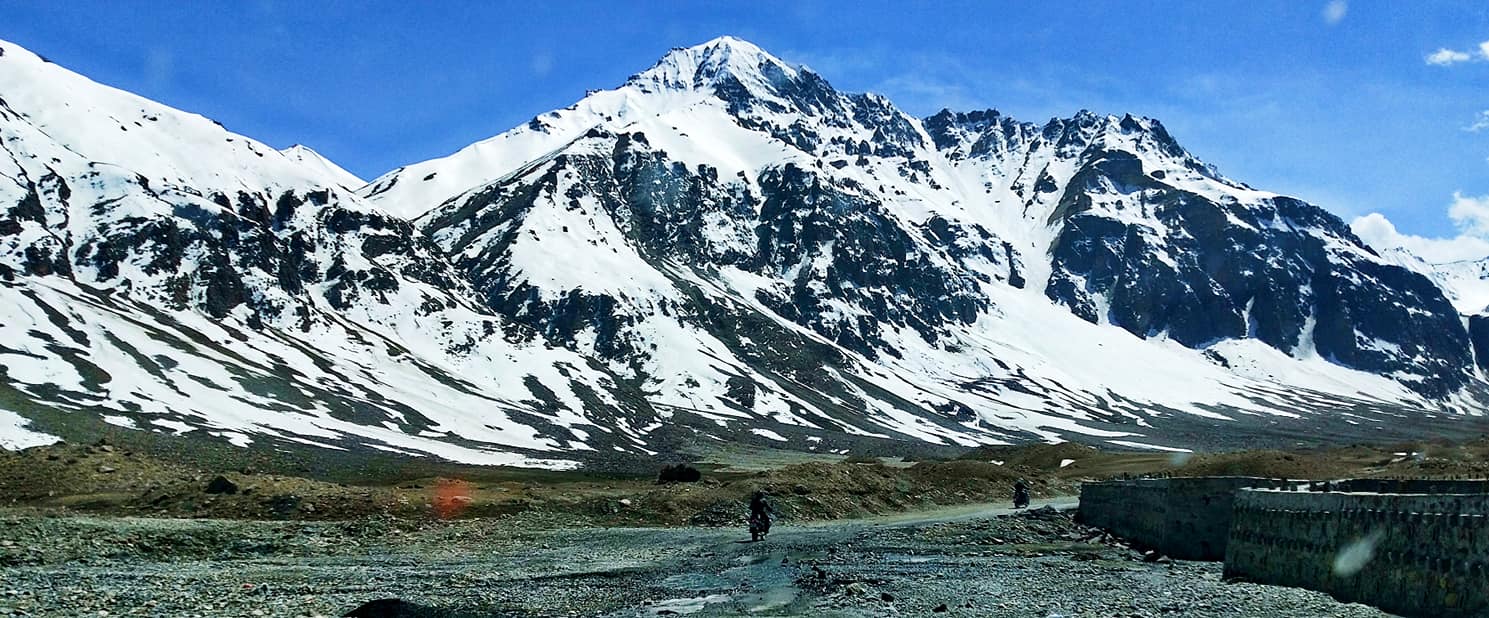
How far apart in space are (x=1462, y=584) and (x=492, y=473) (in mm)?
140531

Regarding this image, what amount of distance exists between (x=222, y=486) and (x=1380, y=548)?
183 feet

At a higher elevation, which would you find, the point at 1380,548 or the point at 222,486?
the point at 1380,548

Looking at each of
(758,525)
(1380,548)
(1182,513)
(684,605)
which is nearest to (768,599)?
(684,605)

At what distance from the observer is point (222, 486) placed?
63.7 m

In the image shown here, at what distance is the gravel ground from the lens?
32.1 metres

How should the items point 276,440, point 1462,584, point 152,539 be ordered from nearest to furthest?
1. point 1462,584
2. point 152,539
3. point 276,440

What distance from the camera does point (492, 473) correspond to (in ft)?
514

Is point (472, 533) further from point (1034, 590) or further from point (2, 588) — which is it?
point (1034, 590)

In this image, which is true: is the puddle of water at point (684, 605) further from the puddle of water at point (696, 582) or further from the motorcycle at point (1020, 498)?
the motorcycle at point (1020, 498)

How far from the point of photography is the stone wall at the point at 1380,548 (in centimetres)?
2578

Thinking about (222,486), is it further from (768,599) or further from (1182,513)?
→ (1182,513)

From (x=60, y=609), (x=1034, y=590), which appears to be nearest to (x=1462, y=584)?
(x=1034, y=590)

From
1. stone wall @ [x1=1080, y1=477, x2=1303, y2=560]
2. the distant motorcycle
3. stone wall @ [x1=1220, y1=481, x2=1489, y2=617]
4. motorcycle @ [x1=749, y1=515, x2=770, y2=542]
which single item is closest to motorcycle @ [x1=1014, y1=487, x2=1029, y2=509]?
the distant motorcycle

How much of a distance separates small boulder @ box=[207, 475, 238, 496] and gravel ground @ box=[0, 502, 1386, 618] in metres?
8.70
